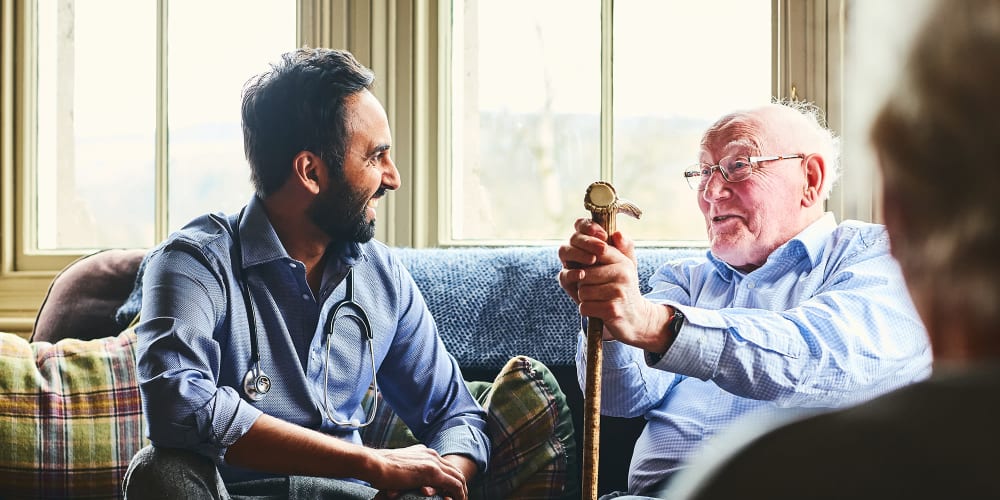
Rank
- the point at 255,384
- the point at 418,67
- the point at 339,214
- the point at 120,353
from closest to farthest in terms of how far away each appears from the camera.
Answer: the point at 255,384, the point at 339,214, the point at 120,353, the point at 418,67

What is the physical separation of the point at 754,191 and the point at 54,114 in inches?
92.8

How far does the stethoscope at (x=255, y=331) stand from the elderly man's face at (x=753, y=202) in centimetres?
77

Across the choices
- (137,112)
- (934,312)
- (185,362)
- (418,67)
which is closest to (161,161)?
(137,112)

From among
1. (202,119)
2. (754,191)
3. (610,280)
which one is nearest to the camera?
(610,280)

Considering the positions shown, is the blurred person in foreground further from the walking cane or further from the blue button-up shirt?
the blue button-up shirt

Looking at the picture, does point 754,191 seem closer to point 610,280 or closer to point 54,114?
point 610,280

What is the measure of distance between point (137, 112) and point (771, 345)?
230cm

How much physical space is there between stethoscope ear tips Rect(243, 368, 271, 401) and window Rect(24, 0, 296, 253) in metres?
1.44

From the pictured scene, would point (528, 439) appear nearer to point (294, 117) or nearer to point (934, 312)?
point (294, 117)

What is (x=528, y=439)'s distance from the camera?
1954 mm

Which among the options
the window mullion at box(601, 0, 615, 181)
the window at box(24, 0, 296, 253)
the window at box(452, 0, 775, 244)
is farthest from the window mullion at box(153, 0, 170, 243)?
the window mullion at box(601, 0, 615, 181)

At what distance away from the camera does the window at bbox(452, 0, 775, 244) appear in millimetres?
2781

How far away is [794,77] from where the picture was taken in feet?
8.52

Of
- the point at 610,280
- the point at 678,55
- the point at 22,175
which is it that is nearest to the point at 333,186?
the point at 610,280
